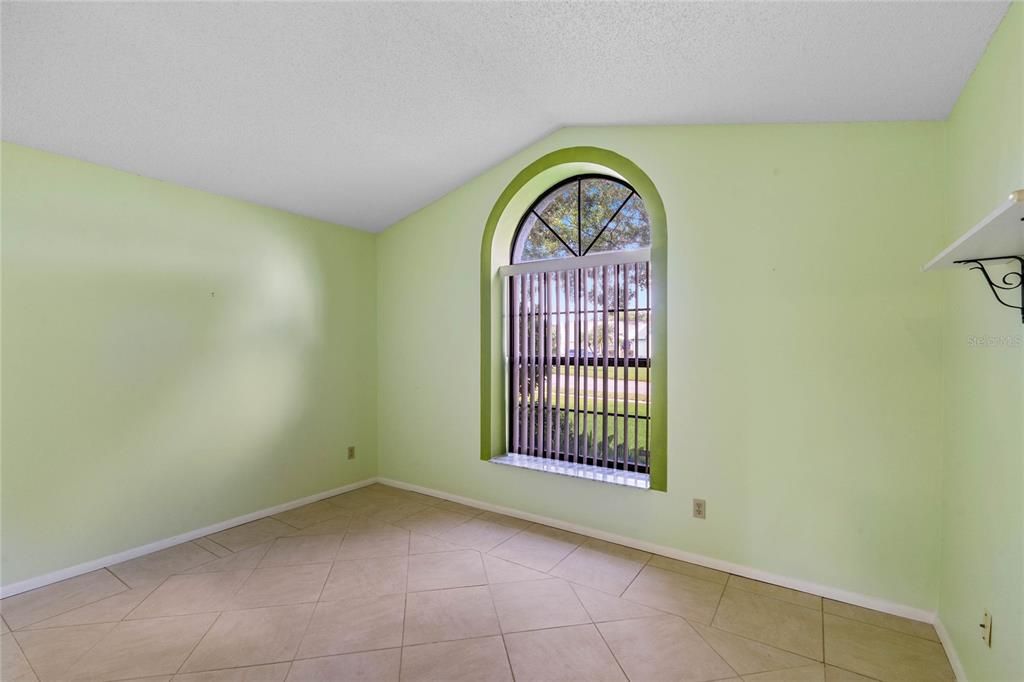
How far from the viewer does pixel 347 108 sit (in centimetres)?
238

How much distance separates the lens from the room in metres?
1.70

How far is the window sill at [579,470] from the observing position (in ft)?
9.32

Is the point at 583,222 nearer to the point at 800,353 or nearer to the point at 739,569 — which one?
the point at 800,353

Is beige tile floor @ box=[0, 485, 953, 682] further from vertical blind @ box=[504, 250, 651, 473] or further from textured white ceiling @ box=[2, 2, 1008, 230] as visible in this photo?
textured white ceiling @ box=[2, 2, 1008, 230]

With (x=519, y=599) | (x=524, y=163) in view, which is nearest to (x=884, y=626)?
(x=519, y=599)

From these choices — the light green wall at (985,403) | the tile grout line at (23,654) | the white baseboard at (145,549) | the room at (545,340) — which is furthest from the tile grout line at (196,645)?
the light green wall at (985,403)

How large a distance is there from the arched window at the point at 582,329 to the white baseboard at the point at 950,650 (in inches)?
55.6

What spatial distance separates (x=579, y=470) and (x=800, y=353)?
1505 millimetres

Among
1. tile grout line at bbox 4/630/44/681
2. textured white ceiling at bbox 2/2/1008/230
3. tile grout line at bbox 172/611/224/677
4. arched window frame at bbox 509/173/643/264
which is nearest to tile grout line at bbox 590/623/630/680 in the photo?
tile grout line at bbox 172/611/224/677

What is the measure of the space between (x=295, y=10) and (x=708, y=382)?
8.30ft

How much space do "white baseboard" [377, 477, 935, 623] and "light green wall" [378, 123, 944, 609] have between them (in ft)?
0.13

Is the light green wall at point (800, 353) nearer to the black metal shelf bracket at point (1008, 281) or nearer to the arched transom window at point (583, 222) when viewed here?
the arched transom window at point (583, 222)

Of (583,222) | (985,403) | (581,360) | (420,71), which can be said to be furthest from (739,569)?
(420,71)

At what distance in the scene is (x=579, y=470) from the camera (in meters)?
3.09
